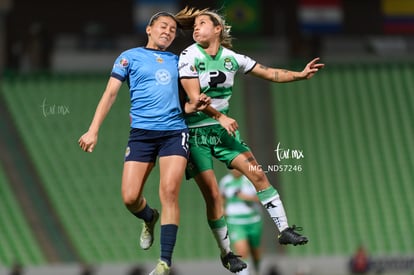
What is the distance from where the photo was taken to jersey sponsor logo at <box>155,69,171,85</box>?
778cm

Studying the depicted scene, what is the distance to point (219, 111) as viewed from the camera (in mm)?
7785

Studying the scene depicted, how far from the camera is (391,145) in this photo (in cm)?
2197

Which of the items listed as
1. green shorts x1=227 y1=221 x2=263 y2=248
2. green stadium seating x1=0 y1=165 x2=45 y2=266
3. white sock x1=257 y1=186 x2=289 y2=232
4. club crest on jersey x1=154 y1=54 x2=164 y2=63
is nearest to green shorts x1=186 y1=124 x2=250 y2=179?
white sock x1=257 y1=186 x2=289 y2=232

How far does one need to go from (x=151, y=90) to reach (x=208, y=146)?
827 millimetres

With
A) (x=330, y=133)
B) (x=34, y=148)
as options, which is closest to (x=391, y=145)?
(x=330, y=133)

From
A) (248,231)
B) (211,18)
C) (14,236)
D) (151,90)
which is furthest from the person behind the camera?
(14,236)

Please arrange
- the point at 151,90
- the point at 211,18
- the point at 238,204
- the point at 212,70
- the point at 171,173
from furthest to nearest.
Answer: the point at 238,204 < the point at 211,18 < the point at 212,70 < the point at 151,90 < the point at 171,173

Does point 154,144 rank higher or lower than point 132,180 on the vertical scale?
higher

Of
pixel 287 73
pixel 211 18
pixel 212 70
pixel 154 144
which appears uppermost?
pixel 211 18

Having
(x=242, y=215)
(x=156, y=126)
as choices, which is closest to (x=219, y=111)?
(x=156, y=126)

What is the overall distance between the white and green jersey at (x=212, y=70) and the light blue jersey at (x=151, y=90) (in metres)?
0.18

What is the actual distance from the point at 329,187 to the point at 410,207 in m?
2.04

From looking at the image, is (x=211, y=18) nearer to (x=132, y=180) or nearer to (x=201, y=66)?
(x=201, y=66)

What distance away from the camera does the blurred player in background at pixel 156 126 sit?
763 cm
